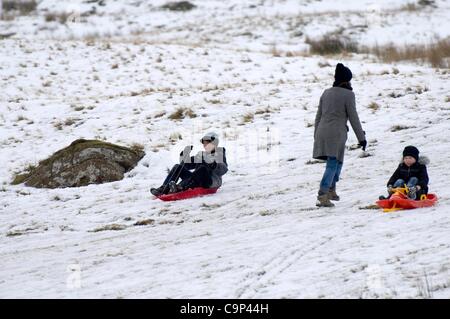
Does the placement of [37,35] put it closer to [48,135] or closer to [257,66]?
[257,66]

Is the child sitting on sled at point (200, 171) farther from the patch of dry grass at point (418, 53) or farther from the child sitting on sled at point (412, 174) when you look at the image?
the patch of dry grass at point (418, 53)

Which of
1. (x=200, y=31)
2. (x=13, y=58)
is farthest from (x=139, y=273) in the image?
(x=200, y=31)

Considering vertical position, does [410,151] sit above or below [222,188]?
above

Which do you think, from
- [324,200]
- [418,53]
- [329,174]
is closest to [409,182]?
[329,174]

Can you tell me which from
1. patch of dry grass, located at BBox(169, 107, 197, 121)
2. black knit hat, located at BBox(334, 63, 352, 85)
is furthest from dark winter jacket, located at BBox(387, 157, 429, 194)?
patch of dry grass, located at BBox(169, 107, 197, 121)

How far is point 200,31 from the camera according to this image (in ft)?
115

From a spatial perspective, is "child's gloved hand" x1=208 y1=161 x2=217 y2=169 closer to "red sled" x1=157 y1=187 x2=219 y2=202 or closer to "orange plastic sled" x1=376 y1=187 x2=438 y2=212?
"red sled" x1=157 y1=187 x2=219 y2=202

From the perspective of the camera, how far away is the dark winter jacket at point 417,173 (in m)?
8.71

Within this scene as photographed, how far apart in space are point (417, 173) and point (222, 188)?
12.8 feet

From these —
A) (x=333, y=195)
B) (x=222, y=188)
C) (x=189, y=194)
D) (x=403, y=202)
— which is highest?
(x=403, y=202)

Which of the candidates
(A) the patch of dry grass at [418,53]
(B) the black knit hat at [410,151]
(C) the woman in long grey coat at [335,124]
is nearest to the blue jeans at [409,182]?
(B) the black knit hat at [410,151]

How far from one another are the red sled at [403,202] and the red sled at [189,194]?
3.46m

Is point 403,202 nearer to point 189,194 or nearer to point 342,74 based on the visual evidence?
point 342,74

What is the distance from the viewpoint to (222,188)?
38.3ft
